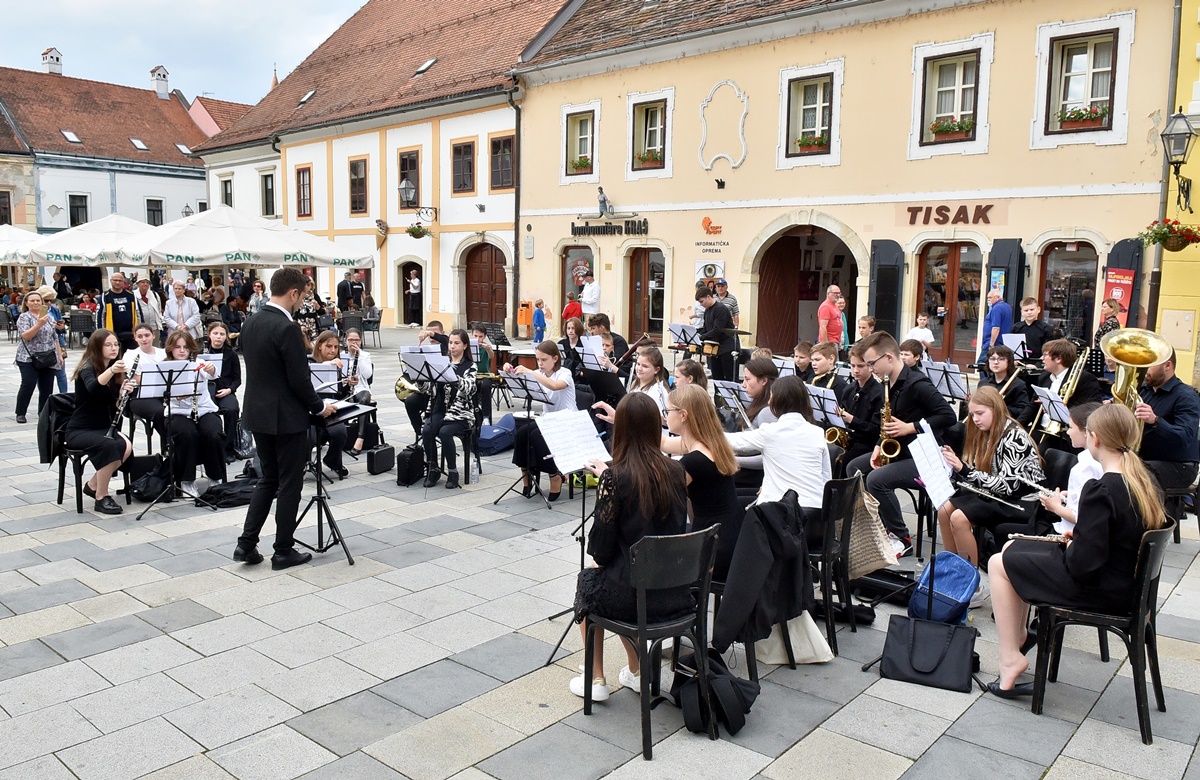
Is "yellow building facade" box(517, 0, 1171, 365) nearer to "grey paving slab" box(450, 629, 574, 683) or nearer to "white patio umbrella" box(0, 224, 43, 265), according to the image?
"white patio umbrella" box(0, 224, 43, 265)

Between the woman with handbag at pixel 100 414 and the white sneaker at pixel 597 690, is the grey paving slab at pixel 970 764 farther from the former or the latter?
the woman with handbag at pixel 100 414

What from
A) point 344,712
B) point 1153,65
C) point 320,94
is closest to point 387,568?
point 344,712

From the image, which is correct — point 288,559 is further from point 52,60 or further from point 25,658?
point 52,60

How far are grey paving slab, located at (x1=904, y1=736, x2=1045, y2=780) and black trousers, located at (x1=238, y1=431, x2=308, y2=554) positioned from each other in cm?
424

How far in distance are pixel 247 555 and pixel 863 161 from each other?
44.3 ft

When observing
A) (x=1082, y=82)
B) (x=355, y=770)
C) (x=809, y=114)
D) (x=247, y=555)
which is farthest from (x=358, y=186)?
(x=355, y=770)

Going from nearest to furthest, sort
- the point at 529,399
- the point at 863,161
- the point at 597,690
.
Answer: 1. the point at 597,690
2. the point at 529,399
3. the point at 863,161

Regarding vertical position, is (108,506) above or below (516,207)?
below

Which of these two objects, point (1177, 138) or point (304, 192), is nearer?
Result: point (1177, 138)

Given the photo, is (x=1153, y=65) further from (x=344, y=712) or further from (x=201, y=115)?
(x=201, y=115)

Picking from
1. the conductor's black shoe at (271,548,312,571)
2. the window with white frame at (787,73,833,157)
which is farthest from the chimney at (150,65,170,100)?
the conductor's black shoe at (271,548,312,571)

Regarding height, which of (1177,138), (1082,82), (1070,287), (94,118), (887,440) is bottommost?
(887,440)

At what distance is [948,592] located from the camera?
5527mm

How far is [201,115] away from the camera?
46969 millimetres
